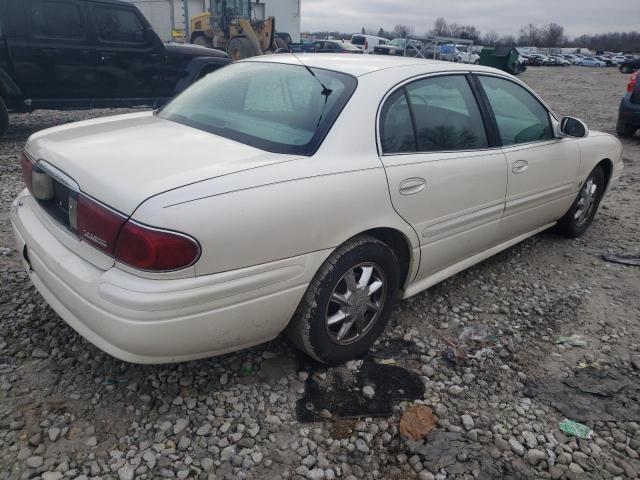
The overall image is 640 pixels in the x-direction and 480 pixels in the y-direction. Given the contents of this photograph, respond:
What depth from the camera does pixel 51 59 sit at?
24.8 feet

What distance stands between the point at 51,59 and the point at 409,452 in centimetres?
774

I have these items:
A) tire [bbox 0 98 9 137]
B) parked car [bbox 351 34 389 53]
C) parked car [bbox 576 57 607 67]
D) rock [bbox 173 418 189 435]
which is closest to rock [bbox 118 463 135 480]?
rock [bbox 173 418 189 435]

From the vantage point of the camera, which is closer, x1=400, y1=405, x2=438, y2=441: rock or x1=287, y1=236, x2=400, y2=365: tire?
x1=400, y1=405, x2=438, y2=441: rock

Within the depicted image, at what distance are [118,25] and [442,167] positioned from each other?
717 centimetres

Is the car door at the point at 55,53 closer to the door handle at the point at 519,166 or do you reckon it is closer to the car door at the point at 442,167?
the car door at the point at 442,167

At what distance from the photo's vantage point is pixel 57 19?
7504 mm

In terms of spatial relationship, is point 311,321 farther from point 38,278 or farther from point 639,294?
point 639,294

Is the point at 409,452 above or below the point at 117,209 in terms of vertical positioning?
below

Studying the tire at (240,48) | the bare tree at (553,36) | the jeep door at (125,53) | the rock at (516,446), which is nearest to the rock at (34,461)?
the rock at (516,446)

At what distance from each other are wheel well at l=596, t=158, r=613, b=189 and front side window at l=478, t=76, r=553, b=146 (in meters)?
1.17

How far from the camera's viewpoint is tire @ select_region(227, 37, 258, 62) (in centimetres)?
1655

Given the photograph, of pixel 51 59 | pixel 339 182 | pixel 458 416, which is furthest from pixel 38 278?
pixel 51 59

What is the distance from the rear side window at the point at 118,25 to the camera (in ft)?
26.0

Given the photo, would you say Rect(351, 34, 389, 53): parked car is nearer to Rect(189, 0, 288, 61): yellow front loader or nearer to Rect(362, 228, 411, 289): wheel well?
Rect(189, 0, 288, 61): yellow front loader
